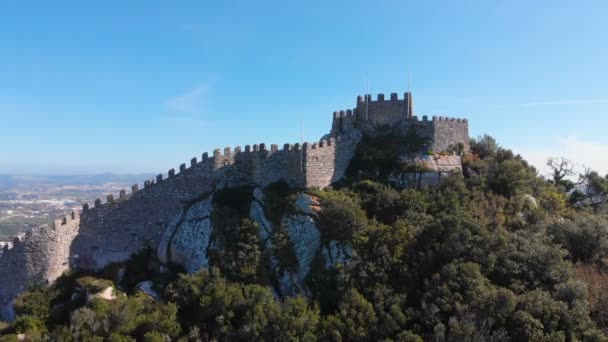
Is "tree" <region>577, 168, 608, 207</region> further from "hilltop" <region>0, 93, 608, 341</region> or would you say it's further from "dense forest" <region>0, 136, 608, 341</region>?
"dense forest" <region>0, 136, 608, 341</region>

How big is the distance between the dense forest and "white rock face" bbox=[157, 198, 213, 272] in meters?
0.60

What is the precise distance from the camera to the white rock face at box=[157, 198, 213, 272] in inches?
883

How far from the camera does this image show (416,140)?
30.0 m

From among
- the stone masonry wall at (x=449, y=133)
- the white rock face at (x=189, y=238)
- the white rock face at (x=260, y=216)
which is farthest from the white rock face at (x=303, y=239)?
the stone masonry wall at (x=449, y=133)

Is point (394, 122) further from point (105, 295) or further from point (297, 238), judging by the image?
point (105, 295)

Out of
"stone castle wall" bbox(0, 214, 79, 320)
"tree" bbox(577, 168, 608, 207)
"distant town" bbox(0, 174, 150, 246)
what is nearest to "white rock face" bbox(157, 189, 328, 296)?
"stone castle wall" bbox(0, 214, 79, 320)

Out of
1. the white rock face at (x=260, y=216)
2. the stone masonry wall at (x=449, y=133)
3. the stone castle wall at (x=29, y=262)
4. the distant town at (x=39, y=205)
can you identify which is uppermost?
the stone masonry wall at (x=449, y=133)

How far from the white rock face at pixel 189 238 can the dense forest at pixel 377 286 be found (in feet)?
1.96

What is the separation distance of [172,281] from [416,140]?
18.7 meters

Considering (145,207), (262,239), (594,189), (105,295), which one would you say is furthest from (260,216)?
(594,189)

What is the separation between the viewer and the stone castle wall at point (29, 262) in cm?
2153

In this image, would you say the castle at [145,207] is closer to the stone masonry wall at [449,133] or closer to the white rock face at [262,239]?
the white rock face at [262,239]

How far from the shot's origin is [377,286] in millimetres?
18734

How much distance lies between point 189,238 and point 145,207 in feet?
12.8
